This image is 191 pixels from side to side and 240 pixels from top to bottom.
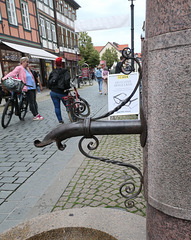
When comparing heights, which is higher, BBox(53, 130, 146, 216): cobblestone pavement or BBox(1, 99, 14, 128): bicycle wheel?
BBox(1, 99, 14, 128): bicycle wheel

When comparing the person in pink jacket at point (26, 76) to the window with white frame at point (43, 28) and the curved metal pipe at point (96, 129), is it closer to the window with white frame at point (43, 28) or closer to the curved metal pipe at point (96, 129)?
the curved metal pipe at point (96, 129)

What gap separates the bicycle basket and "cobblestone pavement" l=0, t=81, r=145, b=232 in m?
2.16

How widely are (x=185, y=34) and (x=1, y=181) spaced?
332cm

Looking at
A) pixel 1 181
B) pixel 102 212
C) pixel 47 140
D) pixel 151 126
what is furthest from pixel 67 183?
pixel 151 126

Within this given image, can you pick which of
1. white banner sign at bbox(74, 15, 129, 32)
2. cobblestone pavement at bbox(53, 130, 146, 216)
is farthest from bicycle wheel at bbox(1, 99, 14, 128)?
white banner sign at bbox(74, 15, 129, 32)

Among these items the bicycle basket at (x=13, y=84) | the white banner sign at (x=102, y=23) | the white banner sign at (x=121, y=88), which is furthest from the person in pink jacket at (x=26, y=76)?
the white banner sign at (x=102, y=23)

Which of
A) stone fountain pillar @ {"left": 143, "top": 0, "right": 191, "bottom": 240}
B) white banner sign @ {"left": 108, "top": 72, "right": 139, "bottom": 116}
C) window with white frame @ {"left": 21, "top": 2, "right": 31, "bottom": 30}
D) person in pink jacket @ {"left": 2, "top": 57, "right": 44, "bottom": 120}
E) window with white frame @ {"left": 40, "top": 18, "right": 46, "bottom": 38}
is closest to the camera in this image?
stone fountain pillar @ {"left": 143, "top": 0, "right": 191, "bottom": 240}

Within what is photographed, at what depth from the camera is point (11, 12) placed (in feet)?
56.1

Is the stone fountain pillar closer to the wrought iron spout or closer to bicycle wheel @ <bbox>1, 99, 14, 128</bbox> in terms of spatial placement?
the wrought iron spout

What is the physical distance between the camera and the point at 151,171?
3.67 feet

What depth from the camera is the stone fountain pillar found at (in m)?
0.91

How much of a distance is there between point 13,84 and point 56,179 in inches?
176

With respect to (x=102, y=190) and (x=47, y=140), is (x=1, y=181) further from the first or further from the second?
(x=47, y=140)

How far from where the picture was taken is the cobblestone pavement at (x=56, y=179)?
262 centimetres
